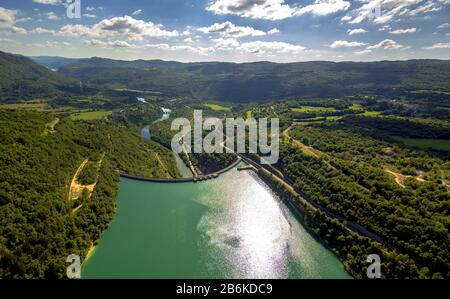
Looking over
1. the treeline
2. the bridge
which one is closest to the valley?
the treeline

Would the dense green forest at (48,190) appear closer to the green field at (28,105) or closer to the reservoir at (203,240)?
the reservoir at (203,240)

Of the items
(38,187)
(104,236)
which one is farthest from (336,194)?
(38,187)

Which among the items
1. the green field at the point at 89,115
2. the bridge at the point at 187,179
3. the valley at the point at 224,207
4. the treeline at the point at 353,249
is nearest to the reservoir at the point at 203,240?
the valley at the point at 224,207

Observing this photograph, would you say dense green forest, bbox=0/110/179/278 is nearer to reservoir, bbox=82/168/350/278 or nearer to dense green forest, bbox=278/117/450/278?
reservoir, bbox=82/168/350/278

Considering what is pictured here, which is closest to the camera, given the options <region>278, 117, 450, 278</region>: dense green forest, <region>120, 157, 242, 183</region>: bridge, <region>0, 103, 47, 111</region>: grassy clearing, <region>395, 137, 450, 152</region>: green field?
<region>278, 117, 450, 278</region>: dense green forest
